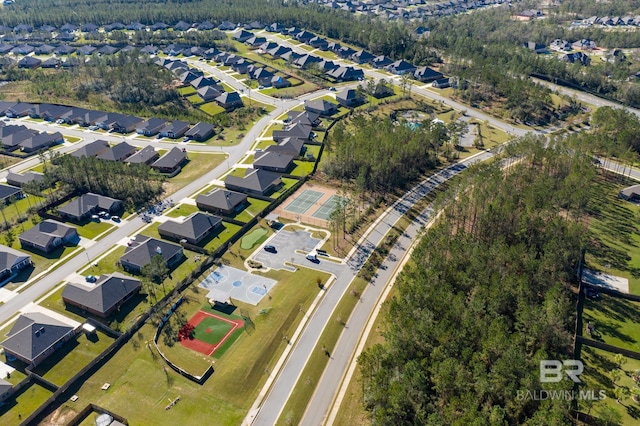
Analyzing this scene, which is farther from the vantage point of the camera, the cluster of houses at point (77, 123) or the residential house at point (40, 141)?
the cluster of houses at point (77, 123)

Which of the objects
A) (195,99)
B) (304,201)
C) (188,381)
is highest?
(195,99)

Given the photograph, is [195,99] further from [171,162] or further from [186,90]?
[171,162]

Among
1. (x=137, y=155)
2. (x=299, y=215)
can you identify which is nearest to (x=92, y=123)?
(x=137, y=155)

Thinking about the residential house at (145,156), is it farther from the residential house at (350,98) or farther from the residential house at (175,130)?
the residential house at (350,98)

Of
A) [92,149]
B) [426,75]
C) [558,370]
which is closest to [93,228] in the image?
[92,149]

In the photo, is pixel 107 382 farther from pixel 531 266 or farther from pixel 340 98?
pixel 340 98

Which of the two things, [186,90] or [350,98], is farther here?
[186,90]

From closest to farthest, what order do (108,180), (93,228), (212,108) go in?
(93,228) → (108,180) → (212,108)

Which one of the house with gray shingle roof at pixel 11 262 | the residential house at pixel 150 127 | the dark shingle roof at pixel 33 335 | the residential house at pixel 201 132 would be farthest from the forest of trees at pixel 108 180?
the dark shingle roof at pixel 33 335
